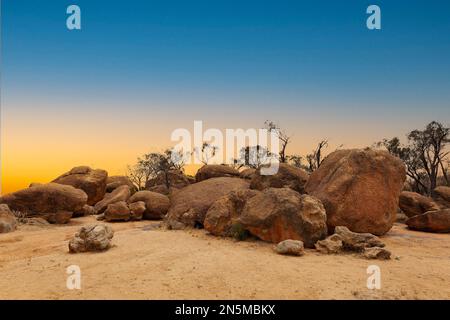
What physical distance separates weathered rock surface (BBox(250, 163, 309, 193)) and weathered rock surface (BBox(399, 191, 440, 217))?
5495 millimetres

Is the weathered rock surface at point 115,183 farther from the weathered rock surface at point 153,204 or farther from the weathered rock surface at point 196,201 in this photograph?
the weathered rock surface at point 196,201

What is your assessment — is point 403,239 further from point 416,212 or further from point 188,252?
point 188,252

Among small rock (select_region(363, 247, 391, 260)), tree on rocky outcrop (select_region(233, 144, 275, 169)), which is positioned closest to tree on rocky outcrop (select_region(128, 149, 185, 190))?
tree on rocky outcrop (select_region(233, 144, 275, 169))

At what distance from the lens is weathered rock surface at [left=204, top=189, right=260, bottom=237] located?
11.5 m

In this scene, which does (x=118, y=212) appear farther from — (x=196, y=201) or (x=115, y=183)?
(x=115, y=183)

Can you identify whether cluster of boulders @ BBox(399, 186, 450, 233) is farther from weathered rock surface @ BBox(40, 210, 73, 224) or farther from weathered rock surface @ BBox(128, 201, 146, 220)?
weathered rock surface @ BBox(40, 210, 73, 224)

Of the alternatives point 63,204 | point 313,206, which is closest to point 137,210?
point 63,204

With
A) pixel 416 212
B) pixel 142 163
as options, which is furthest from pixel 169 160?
pixel 416 212

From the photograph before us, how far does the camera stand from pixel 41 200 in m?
16.0

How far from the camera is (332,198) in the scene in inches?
452

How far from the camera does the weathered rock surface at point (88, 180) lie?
21.1m

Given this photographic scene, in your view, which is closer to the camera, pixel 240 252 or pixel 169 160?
pixel 240 252

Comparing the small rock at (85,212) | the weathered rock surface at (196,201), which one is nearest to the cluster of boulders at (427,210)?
the weathered rock surface at (196,201)
